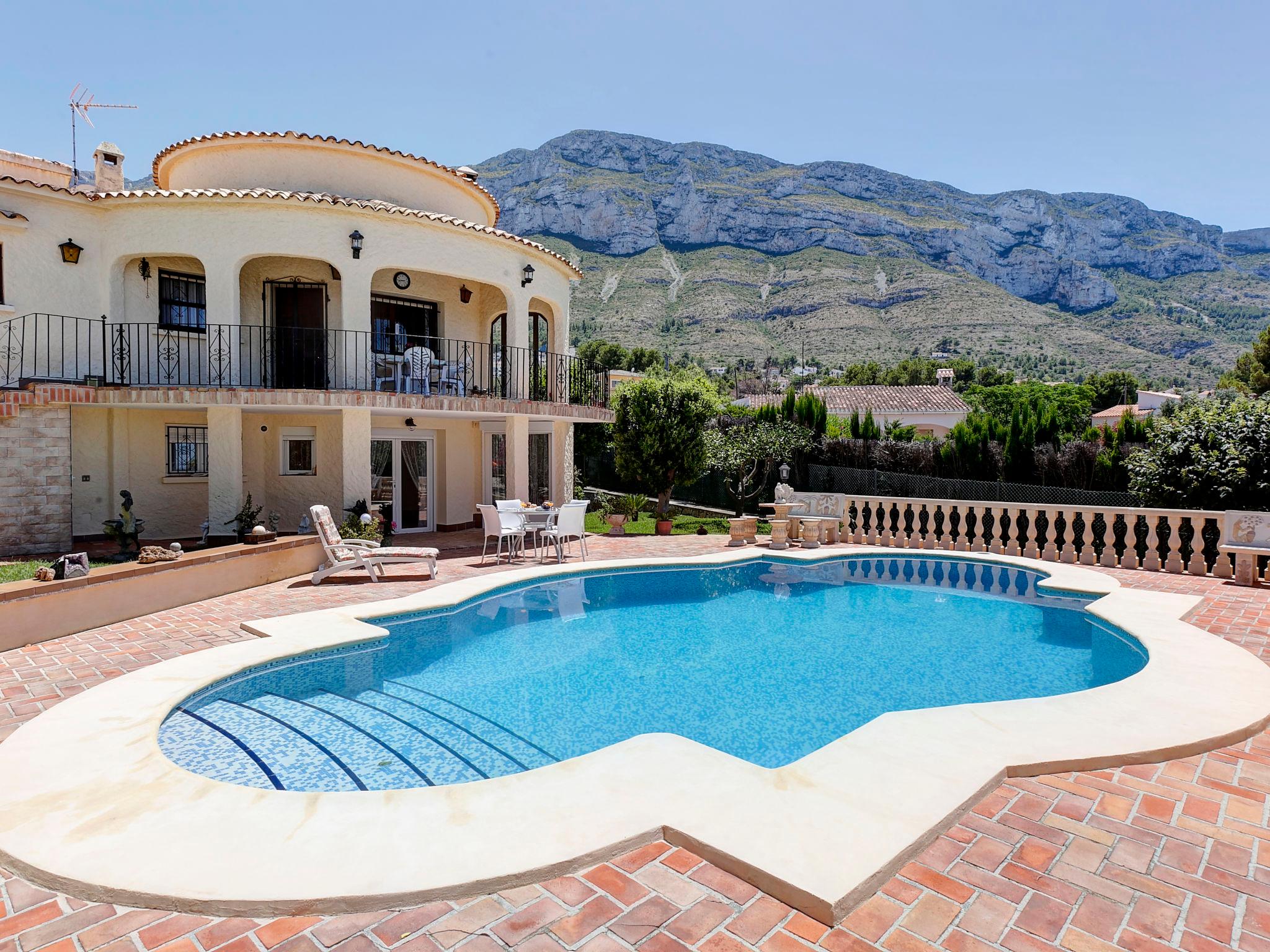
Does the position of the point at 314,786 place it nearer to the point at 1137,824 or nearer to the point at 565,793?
the point at 565,793

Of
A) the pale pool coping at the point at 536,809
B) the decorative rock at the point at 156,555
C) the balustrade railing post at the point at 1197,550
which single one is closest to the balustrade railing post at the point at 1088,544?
the balustrade railing post at the point at 1197,550

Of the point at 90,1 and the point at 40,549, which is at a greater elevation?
the point at 90,1

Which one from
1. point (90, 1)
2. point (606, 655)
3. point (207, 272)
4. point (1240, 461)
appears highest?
point (90, 1)

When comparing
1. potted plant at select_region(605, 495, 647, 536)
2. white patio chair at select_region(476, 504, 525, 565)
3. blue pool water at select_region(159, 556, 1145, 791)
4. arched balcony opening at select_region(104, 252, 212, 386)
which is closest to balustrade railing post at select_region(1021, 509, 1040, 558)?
blue pool water at select_region(159, 556, 1145, 791)

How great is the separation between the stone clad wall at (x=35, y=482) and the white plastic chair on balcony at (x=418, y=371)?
6.32 meters

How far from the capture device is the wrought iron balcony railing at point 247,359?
1372 centimetres

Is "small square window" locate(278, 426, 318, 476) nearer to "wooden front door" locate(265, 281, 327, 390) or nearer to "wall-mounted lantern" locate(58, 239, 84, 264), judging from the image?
"wooden front door" locate(265, 281, 327, 390)

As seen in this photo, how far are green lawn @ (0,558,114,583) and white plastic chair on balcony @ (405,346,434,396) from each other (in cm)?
670

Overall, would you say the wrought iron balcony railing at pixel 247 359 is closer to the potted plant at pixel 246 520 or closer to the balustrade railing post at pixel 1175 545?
the potted plant at pixel 246 520

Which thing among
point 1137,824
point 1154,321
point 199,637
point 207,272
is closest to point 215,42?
point 207,272

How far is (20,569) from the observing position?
1048 centimetres

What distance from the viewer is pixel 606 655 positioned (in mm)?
8500

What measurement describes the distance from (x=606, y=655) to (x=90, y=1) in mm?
19462

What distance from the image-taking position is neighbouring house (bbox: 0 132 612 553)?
13461 mm
